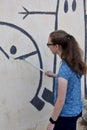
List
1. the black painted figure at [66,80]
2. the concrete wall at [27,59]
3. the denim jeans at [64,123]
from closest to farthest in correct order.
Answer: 1. the black painted figure at [66,80]
2. the denim jeans at [64,123]
3. the concrete wall at [27,59]

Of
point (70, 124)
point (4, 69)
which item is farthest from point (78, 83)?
point (4, 69)

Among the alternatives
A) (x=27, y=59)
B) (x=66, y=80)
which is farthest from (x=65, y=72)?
(x=27, y=59)

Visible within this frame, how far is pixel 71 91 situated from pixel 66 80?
0.16 metres

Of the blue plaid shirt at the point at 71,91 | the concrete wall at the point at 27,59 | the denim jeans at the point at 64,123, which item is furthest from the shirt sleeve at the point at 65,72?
the concrete wall at the point at 27,59

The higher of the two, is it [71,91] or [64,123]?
[71,91]

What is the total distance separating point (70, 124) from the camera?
4398 mm

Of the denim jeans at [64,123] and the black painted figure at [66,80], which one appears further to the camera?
the denim jeans at [64,123]

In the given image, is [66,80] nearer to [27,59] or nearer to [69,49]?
[69,49]

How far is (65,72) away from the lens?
4223mm

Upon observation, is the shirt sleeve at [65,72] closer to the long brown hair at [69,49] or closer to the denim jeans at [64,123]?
the long brown hair at [69,49]

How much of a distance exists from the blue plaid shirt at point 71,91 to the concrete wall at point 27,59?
713mm

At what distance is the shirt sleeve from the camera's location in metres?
4.21

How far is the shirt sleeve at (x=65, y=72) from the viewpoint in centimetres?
421

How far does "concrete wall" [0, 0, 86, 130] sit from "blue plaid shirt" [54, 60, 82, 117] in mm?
713
